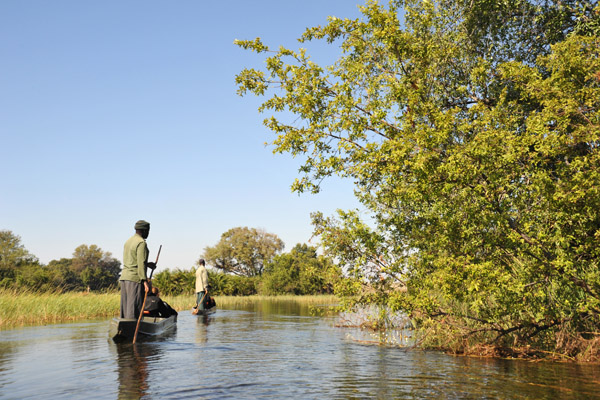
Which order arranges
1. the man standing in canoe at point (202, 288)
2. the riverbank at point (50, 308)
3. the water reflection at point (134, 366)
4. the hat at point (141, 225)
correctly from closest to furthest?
the water reflection at point (134, 366) → the hat at point (141, 225) → the riverbank at point (50, 308) → the man standing in canoe at point (202, 288)

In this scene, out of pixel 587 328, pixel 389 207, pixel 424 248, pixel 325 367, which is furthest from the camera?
pixel 389 207

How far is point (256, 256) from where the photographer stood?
82250mm

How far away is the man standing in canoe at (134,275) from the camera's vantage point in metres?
11.7

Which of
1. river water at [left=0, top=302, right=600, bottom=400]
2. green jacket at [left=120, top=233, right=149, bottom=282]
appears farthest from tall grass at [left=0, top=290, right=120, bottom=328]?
green jacket at [left=120, top=233, right=149, bottom=282]

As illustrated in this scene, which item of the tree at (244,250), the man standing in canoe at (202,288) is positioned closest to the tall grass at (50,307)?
the man standing in canoe at (202,288)

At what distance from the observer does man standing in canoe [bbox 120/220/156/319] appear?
11719mm

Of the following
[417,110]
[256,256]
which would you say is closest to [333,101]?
[417,110]

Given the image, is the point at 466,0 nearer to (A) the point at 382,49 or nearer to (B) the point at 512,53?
(B) the point at 512,53

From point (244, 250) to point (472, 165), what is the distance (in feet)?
238

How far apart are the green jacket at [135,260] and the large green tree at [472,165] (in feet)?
14.5

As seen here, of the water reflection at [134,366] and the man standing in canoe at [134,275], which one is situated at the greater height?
the man standing in canoe at [134,275]

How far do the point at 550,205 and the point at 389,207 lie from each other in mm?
6217

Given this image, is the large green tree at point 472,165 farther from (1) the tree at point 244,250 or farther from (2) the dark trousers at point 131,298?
(1) the tree at point 244,250

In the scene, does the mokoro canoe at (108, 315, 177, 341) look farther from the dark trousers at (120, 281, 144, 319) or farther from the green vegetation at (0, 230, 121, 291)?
the green vegetation at (0, 230, 121, 291)
